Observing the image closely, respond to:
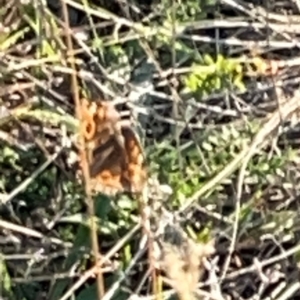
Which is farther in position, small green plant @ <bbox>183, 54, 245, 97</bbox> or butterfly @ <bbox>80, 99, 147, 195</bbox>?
small green plant @ <bbox>183, 54, 245, 97</bbox>

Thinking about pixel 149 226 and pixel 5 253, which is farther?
pixel 5 253

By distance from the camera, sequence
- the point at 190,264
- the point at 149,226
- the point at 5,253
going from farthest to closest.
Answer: the point at 5,253 → the point at 149,226 → the point at 190,264

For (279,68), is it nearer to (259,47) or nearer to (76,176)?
(259,47)

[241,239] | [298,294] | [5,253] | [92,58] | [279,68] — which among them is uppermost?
[92,58]

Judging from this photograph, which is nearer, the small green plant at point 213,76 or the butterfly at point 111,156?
the butterfly at point 111,156

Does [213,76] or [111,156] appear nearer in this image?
[111,156]

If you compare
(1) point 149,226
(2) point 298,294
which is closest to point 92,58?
(1) point 149,226

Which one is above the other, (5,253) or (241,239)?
(5,253)

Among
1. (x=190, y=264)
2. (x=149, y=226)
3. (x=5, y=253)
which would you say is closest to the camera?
(x=190, y=264)
